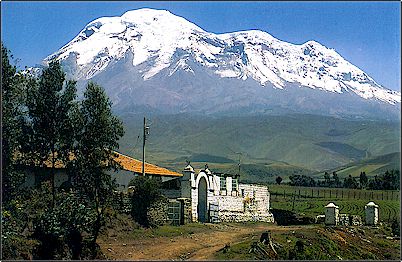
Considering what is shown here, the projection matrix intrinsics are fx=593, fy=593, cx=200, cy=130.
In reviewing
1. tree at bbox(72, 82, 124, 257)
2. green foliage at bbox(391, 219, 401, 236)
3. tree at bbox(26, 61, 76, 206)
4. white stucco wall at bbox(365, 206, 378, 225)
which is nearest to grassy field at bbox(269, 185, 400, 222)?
white stucco wall at bbox(365, 206, 378, 225)

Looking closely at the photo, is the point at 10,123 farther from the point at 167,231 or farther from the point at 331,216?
the point at 331,216

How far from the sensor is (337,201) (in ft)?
160

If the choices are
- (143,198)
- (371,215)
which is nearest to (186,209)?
(143,198)

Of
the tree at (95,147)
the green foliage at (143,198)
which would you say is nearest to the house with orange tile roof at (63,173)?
the tree at (95,147)

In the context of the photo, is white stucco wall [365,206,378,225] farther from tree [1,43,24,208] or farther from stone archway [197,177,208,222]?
tree [1,43,24,208]

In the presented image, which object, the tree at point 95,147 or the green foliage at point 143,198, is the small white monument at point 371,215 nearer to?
the green foliage at point 143,198

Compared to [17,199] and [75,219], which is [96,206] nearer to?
[75,219]

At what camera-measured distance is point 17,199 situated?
21.4 metres

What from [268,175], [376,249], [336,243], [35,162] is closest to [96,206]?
[35,162]

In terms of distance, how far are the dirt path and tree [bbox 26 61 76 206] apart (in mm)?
3759

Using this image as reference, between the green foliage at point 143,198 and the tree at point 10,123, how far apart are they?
5798 mm

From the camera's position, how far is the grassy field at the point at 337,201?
139 ft

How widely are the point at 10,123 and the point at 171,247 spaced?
24.2ft

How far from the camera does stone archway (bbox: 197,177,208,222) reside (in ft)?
103
